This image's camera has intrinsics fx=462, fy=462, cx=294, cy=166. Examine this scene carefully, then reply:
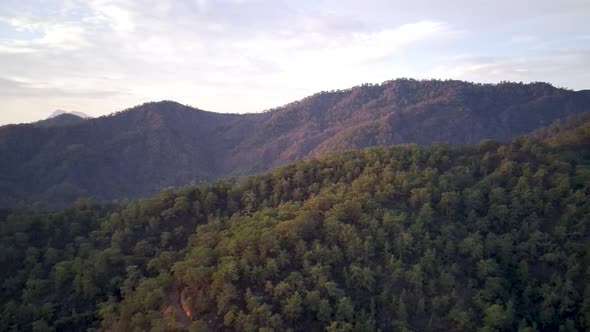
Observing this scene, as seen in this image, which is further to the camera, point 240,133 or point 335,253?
point 240,133

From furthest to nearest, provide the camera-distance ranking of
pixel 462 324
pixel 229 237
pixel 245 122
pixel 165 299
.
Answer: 1. pixel 245 122
2. pixel 229 237
3. pixel 165 299
4. pixel 462 324

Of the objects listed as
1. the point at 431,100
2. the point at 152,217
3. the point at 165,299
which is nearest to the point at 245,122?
the point at 431,100

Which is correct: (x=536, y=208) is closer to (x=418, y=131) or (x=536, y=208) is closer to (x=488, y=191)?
(x=488, y=191)

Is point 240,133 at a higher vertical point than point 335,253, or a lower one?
higher

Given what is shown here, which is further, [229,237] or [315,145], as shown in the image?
[315,145]

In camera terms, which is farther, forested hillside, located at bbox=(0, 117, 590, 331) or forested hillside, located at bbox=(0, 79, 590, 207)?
forested hillside, located at bbox=(0, 79, 590, 207)
